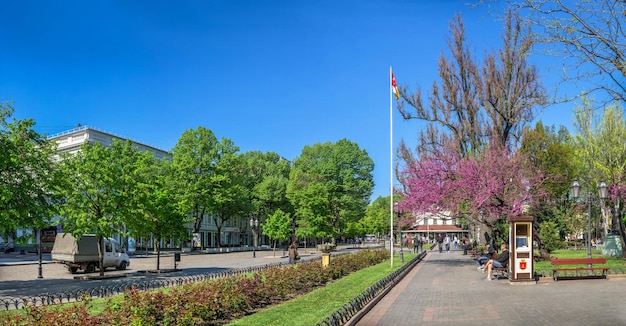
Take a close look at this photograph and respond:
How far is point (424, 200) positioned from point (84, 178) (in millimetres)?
19849

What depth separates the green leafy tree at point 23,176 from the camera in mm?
20406

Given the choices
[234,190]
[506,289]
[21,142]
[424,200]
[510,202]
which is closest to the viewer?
[506,289]

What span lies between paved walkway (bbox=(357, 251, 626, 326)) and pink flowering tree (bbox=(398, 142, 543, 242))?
961 cm

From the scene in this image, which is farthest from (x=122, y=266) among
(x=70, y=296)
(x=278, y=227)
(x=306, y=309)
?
(x=306, y=309)

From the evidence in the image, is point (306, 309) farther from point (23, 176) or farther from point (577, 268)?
point (23, 176)

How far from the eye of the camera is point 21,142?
21.9 m

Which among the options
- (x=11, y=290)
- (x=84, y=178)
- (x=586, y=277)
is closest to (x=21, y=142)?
(x=84, y=178)

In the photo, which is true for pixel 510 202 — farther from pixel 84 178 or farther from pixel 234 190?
pixel 234 190

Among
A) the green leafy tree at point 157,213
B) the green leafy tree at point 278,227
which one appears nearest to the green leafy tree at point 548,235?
the green leafy tree at point 278,227

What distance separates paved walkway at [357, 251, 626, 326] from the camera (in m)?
11.6

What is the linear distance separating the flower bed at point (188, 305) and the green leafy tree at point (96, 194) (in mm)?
12076

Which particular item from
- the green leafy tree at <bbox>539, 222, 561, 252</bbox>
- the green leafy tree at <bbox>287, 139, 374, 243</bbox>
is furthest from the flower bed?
the green leafy tree at <bbox>287, 139, 374, 243</bbox>

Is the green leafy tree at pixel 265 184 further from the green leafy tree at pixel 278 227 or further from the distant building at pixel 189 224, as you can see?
the green leafy tree at pixel 278 227

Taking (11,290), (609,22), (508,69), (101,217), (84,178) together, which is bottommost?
(11,290)
